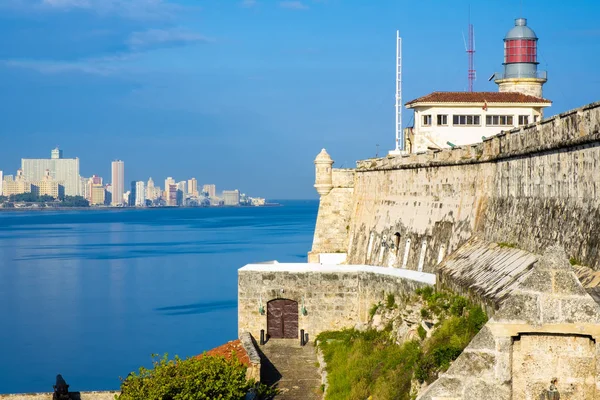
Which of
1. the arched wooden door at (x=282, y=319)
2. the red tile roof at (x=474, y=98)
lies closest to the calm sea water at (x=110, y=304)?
the arched wooden door at (x=282, y=319)

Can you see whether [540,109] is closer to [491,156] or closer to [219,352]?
[491,156]

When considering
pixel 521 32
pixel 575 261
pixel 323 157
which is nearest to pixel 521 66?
pixel 521 32

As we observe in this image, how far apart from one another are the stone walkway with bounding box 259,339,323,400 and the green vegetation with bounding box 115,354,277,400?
7.14 ft

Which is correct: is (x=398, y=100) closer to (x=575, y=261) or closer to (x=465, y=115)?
(x=465, y=115)

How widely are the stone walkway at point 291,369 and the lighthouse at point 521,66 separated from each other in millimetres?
23281

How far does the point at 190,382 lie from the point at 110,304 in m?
45.4

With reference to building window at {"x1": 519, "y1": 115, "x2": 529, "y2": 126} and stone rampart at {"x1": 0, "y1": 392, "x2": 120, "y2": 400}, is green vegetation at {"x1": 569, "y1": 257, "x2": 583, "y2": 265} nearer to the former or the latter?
stone rampart at {"x1": 0, "y1": 392, "x2": 120, "y2": 400}

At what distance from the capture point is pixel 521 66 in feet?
156

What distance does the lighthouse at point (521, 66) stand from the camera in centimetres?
4716

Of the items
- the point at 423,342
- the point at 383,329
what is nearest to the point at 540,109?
the point at 383,329

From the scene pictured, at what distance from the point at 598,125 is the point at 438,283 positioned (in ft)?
23.9

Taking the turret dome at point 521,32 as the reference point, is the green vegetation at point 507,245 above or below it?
below

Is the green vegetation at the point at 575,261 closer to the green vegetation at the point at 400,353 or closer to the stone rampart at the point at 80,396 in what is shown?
the green vegetation at the point at 400,353

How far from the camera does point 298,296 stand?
94.5 ft
